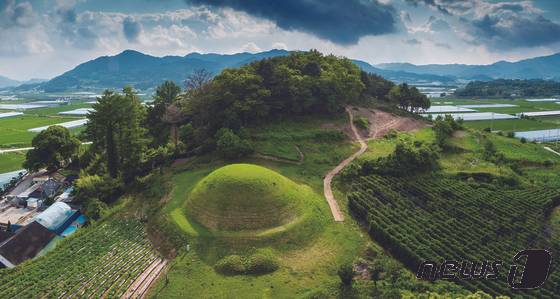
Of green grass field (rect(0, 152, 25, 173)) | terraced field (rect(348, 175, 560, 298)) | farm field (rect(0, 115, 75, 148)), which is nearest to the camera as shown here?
terraced field (rect(348, 175, 560, 298))

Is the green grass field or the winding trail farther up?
the winding trail

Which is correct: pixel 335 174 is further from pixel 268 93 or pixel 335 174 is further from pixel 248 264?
pixel 248 264

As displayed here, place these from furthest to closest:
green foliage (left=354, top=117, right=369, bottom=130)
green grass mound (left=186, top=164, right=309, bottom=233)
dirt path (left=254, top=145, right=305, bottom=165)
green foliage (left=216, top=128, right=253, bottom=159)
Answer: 1. green foliage (left=354, top=117, right=369, bottom=130)
2. dirt path (left=254, top=145, right=305, bottom=165)
3. green foliage (left=216, top=128, right=253, bottom=159)
4. green grass mound (left=186, top=164, right=309, bottom=233)

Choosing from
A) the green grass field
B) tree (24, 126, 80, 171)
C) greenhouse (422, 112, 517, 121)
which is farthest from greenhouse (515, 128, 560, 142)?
the green grass field

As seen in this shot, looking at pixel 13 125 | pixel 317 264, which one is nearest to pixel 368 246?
pixel 317 264

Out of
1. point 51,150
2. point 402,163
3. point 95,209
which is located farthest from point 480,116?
point 51,150

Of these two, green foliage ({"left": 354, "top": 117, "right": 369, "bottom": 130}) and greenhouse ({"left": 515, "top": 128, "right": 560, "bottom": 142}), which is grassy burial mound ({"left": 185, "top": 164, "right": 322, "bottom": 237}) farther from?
greenhouse ({"left": 515, "top": 128, "right": 560, "bottom": 142})
